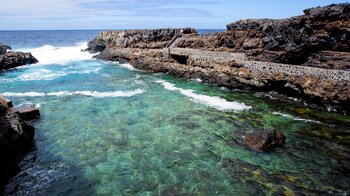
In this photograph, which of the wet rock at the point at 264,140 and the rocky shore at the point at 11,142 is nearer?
the rocky shore at the point at 11,142

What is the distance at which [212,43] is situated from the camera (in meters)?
38.5

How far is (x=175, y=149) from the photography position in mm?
16359

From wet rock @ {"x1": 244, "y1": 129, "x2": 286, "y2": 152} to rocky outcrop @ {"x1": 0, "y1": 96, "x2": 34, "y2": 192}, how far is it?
38.7 feet

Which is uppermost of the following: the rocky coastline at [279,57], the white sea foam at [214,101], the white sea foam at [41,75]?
the rocky coastline at [279,57]

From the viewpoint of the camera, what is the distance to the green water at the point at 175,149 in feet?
42.0

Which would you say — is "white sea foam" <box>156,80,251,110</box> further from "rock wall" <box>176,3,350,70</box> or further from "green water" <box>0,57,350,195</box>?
"rock wall" <box>176,3,350,70</box>

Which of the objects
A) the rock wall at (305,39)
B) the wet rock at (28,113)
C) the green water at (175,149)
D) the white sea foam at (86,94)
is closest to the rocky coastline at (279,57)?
the rock wall at (305,39)

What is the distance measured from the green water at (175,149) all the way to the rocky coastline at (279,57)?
6.91 feet

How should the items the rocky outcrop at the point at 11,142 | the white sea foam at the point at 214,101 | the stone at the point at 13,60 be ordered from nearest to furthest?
the rocky outcrop at the point at 11,142
the white sea foam at the point at 214,101
the stone at the point at 13,60

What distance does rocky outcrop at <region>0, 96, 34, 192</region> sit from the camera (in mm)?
13359

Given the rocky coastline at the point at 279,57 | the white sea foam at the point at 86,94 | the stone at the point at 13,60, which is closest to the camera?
the rocky coastline at the point at 279,57

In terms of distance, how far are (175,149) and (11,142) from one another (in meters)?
8.12

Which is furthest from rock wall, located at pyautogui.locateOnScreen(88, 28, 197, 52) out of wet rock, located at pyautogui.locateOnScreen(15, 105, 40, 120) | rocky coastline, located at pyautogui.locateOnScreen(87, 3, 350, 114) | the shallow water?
wet rock, located at pyautogui.locateOnScreen(15, 105, 40, 120)

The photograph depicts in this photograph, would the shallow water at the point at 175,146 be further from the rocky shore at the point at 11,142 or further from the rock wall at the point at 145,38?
the rock wall at the point at 145,38
